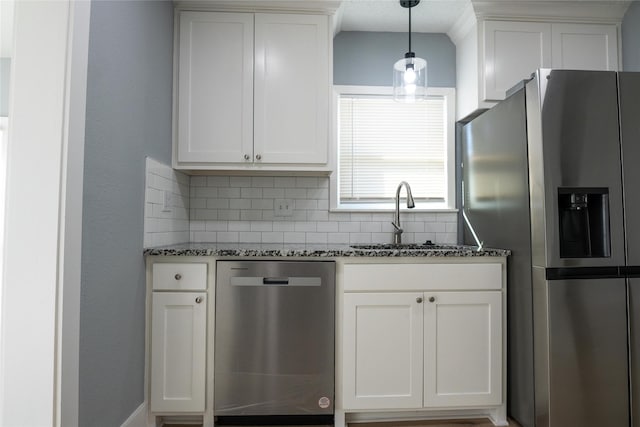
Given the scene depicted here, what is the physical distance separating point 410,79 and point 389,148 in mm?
681

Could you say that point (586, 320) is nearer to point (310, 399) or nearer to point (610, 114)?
point (610, 114)

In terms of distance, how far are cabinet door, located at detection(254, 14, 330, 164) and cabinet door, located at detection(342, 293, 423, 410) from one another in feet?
2.91

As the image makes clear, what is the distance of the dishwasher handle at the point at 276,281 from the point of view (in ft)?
5.93

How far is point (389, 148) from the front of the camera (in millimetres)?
2607

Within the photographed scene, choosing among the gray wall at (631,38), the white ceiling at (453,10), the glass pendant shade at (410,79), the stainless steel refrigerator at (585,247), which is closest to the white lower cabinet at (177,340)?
the glass pendant shade at (410,79)

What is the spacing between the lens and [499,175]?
6.68 feet

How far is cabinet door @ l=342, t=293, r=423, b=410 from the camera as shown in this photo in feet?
6.01

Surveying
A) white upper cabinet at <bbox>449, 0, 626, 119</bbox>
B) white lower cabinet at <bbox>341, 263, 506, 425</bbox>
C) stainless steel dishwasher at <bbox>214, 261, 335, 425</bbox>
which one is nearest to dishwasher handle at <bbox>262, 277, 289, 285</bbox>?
stainless steel dishwasher at <bbox>214, 261, 335, 425</bbox>

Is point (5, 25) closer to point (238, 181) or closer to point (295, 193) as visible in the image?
point (238, 181)

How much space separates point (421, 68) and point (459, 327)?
1359 mm

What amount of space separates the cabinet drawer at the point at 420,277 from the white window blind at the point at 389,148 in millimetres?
812

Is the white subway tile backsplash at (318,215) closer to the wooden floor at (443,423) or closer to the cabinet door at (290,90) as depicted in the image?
the cabinet door at (290,90)

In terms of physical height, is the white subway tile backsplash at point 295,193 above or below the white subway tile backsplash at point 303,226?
above

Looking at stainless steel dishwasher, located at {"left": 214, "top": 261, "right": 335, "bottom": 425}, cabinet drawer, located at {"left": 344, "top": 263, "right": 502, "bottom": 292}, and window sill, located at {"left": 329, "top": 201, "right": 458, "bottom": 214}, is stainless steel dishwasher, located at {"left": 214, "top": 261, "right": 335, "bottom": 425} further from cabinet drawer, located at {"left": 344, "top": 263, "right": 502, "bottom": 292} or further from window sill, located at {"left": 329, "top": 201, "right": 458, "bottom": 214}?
window sill, located at {"left": 329, "top": 201, "right": 458, "bottom": 214}
